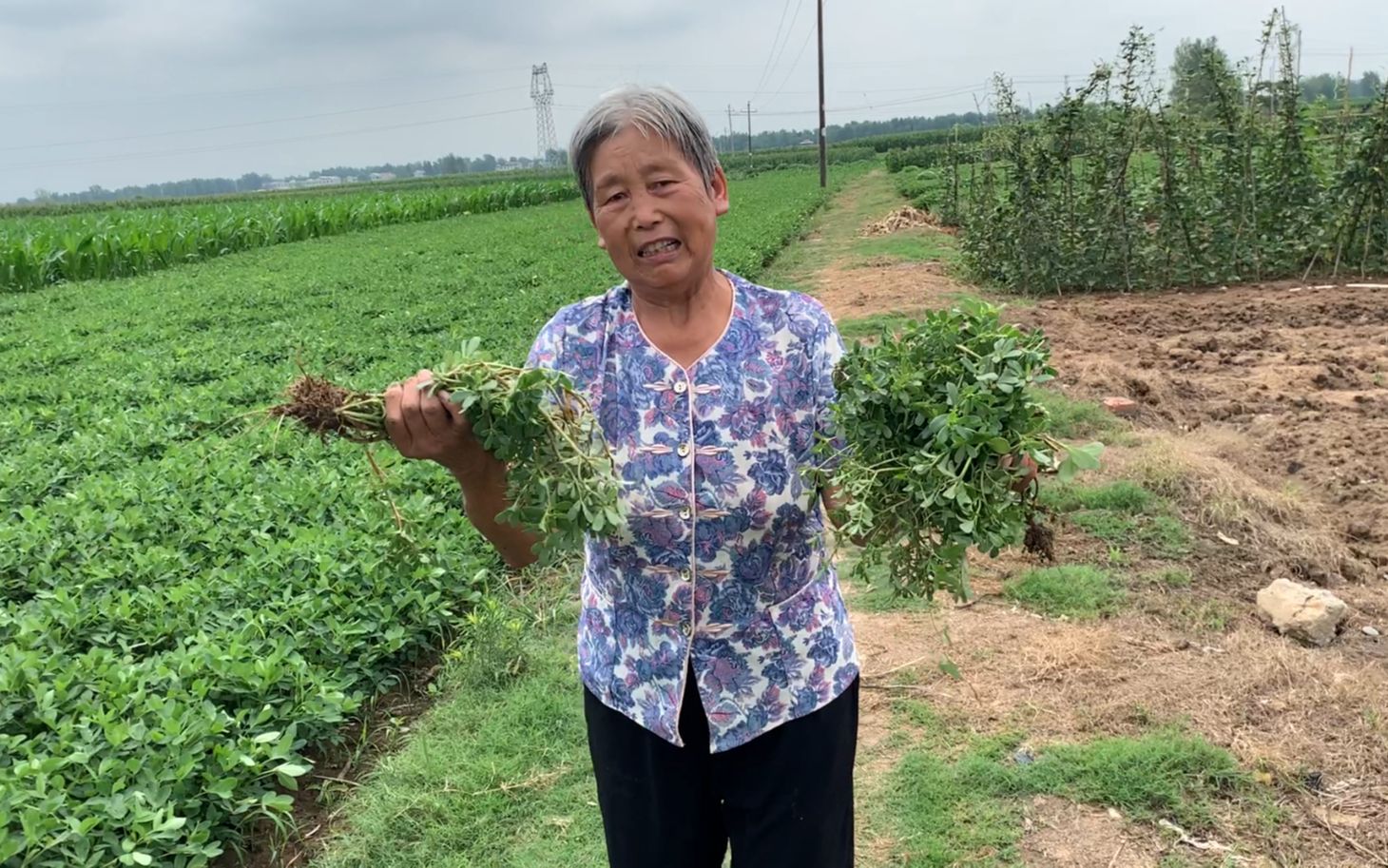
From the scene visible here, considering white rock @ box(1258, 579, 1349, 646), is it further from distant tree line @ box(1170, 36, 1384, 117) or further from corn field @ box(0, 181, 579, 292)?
corn field @ box(0, 181, 579, 292)

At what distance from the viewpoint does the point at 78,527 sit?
4.38 meters

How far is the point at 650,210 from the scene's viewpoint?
1.58 m

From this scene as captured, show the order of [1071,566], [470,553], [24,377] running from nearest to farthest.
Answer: [1071,566]
[470,553]
[24,377]

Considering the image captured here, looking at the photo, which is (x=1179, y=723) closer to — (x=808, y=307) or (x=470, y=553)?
(x=808, y=307)

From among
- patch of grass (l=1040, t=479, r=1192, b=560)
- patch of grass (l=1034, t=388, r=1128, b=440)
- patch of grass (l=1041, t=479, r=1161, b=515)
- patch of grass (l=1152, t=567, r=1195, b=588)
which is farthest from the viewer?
patch of grass (l=1034, t=388, r=1128, b=440)

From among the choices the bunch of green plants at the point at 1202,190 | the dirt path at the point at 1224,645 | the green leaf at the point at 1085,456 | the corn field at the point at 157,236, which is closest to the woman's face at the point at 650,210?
the green leaf at the point at 1085,456

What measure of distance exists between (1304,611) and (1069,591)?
863mm

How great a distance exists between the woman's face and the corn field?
1743cm

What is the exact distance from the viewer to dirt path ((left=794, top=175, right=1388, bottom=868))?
2660 millimetres

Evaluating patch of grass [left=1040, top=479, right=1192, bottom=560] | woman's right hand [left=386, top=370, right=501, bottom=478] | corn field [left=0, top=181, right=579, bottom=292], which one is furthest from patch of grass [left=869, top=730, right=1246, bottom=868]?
corn field [left=0, top=181, right=579, bottom=292]

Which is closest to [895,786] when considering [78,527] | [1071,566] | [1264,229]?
[1071,566]

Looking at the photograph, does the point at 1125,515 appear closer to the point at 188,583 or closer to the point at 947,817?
the point at 947,817

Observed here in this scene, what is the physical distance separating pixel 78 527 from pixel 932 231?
1695 cm

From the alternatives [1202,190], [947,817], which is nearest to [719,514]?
[947,817]
